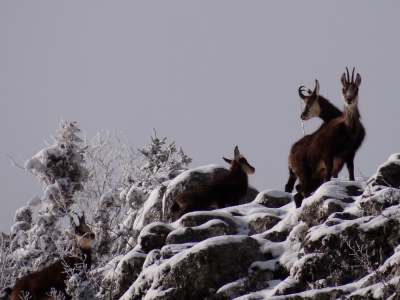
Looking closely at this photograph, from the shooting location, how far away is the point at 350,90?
12016 millimetres

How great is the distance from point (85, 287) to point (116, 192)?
8880 mm

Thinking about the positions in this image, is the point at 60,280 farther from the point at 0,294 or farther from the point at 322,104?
the point at 322,104

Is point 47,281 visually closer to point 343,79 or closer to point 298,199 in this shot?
point 298,199

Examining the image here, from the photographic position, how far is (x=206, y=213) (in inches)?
462

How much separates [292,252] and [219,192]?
3.67 meters

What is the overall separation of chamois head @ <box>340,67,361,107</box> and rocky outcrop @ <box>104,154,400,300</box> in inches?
58.2

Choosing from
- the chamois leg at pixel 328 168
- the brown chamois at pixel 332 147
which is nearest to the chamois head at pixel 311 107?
the brown chamois at pixel 332 147

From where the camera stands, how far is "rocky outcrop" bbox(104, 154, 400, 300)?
29.9 ft

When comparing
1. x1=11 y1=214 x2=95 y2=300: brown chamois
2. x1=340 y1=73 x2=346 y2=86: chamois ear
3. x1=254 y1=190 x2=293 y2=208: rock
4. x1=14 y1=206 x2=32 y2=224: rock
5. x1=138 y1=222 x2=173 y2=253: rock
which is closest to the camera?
x1=138 y1=222 x2=173 y2=253: rock

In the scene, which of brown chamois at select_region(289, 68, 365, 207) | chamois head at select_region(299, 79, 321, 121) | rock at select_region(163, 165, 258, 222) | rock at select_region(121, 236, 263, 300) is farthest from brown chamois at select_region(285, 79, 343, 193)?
rock at select_region(121, 236, 263, 300)

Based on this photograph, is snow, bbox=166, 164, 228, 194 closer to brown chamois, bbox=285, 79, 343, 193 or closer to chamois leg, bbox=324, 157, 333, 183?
brown chamois, bbox=285, 79, 343, 193

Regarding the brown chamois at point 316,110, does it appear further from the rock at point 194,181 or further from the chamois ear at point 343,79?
the rock at point 194,181

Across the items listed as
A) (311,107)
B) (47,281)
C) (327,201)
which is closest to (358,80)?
(311,107)

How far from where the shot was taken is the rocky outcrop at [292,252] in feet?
29.9
